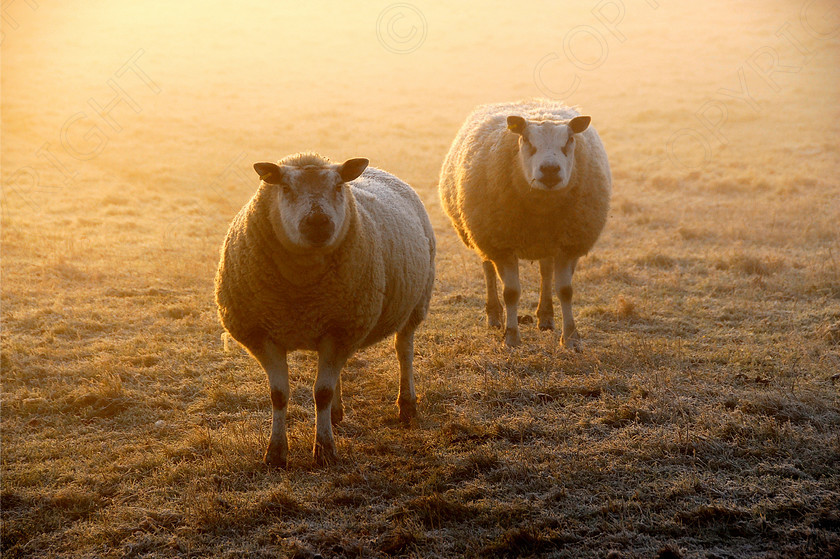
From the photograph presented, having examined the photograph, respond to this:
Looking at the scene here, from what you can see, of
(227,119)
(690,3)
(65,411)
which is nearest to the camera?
(65,411)

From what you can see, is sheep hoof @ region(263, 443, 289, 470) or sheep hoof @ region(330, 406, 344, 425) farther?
sheep hoof @ region(330, 406, 344, 425)

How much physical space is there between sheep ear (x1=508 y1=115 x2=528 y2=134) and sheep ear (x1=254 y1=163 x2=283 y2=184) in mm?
3291

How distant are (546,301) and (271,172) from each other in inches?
184

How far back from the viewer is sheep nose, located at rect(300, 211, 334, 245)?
492 cm

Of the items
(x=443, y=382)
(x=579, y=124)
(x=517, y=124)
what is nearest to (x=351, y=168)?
(x=443, y=382)

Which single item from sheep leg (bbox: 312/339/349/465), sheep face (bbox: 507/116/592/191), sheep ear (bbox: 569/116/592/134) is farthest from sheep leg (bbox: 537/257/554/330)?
sheep leg (bbox: 312/339/349/465)

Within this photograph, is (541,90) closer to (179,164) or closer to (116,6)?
(179,164)

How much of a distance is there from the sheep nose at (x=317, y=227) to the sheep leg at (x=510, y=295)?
357 centimetres

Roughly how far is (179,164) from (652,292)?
14716 mm

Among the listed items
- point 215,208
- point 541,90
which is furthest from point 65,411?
point 541,90

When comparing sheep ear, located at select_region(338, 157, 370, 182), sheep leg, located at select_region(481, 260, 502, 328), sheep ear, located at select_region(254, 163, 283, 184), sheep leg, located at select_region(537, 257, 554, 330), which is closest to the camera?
sheep ear, located at select_region(254, 163, 283, 184)

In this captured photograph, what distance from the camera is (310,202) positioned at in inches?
196

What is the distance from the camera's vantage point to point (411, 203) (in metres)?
6.84

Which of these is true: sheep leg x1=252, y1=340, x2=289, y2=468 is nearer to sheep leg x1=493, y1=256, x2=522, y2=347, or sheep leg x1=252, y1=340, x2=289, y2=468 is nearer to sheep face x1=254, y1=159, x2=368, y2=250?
sheep face x1=254, y1=159, x2=368, y2=250
